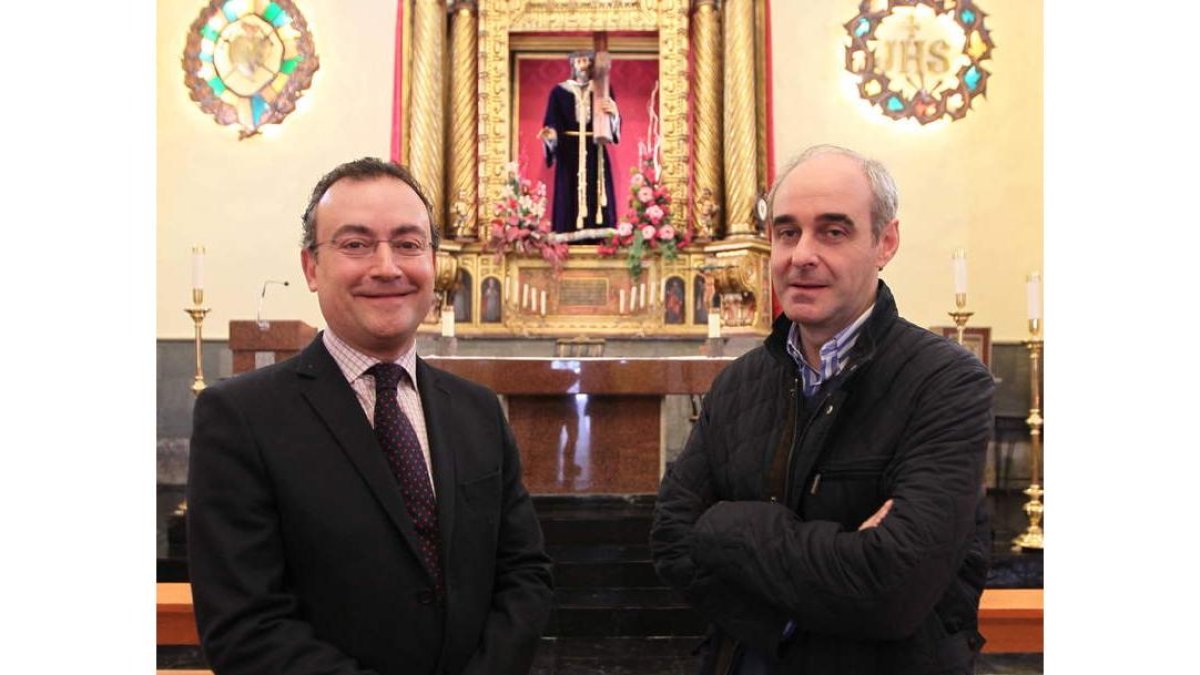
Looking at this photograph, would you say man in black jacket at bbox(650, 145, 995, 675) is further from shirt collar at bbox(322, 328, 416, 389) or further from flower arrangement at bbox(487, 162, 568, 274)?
flower arrangement at bbox(487, 162, 568, 274)

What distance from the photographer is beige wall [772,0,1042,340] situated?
9.07 metres

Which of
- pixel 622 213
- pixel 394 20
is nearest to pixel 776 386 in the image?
pixel 622 213

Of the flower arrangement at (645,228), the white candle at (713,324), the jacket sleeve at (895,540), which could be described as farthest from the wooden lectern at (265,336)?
the jacket sleeve at (895,540)

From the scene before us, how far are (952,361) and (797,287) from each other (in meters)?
0.30

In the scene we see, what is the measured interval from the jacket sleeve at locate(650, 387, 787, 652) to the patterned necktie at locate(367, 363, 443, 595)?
45cm

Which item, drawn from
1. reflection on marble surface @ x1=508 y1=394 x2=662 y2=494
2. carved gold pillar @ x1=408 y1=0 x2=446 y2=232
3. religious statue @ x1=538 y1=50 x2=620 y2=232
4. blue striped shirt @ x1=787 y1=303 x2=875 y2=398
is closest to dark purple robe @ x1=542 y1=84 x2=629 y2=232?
religious statue @ x1=538 y1=50 x2=620 y2=232

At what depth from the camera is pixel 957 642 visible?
1.84 m

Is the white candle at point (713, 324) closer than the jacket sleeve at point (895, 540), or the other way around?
the jacket sleeve at point (895, 540)

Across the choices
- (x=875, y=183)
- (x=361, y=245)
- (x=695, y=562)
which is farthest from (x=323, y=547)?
(x=875, y=183)

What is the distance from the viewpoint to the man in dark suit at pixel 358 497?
5.66 feet

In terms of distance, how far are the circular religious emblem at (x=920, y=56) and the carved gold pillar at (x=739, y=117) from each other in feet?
3.42

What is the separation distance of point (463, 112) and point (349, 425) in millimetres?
7475

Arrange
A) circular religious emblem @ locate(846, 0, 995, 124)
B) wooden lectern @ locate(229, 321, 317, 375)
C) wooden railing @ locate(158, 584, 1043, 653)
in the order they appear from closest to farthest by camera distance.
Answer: wooden railing @ locate(158, 584, 1043, 653)
wooden lectern @ locate(229, 321, 317, 375)
circular religious emblem @ locate(846, 0, 995, 124)

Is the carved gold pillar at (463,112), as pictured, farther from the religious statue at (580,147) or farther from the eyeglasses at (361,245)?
the eyeglasses at (361,245)
